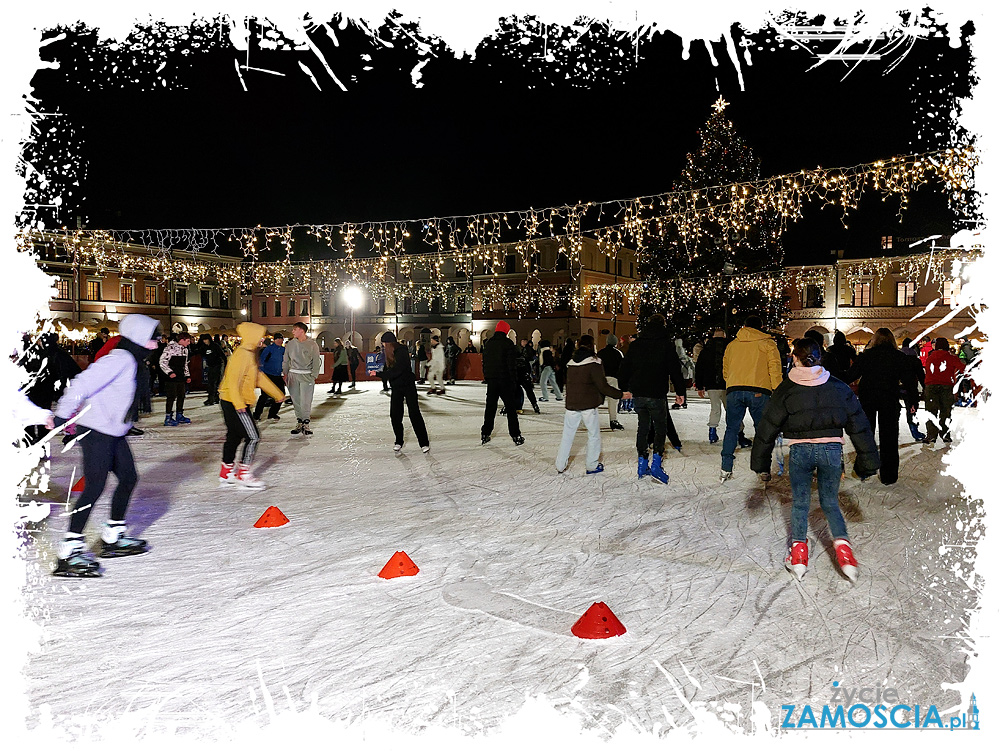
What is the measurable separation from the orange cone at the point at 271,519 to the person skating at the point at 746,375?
4509mm

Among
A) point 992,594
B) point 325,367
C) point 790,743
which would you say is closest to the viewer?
point 790,743

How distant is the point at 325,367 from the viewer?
26.6m

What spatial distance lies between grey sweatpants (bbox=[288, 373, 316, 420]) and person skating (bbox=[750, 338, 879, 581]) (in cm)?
837

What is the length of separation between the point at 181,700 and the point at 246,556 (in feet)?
6.75

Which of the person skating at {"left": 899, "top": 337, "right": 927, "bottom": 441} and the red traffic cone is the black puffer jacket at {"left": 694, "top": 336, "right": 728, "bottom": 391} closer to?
the person skating at {"left": 899, "top": 337, "right": 927, "bottom": 441}

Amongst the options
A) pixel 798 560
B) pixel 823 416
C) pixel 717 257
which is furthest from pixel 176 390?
pixel 717 257

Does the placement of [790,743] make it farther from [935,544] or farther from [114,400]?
[114,400]

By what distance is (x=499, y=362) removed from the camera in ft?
32.6

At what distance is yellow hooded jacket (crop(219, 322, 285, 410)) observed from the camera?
6.91 meters

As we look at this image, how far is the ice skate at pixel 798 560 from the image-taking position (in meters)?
4.41

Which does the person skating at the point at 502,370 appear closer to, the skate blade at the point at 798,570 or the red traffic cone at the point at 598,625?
the skate blade at the point at 798,570

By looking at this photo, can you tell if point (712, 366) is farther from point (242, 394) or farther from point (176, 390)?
point (176, 390)

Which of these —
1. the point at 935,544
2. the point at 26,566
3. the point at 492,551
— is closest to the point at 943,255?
the point at 935,544

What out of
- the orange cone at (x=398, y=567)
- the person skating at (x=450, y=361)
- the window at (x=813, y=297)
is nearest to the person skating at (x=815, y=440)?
the orange cone at (x=398, y=567)
